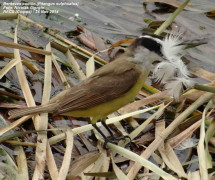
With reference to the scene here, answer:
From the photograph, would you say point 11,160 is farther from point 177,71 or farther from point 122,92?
point 177,71

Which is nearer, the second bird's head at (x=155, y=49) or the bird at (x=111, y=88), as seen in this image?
the bird at (x=111, y=88)

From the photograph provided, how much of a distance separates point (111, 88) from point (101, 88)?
0.10 m

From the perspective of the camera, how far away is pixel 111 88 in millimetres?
5730

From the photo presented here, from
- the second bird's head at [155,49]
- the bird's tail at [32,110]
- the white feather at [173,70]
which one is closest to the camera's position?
the bird's tail at [32,110]

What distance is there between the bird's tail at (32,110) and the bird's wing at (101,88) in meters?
0.09

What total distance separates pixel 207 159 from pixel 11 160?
1720 mm

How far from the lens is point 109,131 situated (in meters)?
5.84

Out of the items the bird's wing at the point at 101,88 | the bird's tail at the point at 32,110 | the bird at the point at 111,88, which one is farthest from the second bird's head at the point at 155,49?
the bird's tail at the point at 32,110

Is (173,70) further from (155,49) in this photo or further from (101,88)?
(101,88)

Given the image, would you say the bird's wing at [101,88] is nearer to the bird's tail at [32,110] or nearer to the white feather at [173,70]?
the bird's tail at [32,110]

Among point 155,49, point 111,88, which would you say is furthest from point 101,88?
point 155,49

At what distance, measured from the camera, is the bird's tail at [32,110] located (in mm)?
5406

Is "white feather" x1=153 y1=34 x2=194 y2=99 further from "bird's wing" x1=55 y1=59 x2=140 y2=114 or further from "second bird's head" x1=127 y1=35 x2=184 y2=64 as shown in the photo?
"bird's wing" x1=55 y1=59 x2=140 y2=114

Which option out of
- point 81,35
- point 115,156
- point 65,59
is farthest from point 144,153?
point 81,35
